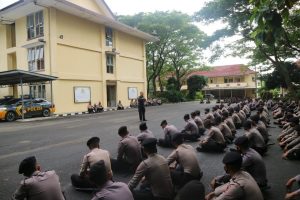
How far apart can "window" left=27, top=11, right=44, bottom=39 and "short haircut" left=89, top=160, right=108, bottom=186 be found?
988 inches

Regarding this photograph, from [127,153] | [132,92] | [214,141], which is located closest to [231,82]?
[132,92]

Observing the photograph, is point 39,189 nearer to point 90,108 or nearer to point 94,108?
point 90,108

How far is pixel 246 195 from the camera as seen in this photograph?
359cm

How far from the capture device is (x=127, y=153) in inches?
271

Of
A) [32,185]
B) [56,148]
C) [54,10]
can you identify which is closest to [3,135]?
[56,148]

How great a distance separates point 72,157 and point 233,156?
6.41 m

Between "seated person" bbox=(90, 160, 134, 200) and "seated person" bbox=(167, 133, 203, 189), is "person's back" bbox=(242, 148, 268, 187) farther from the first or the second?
"seated person" bbox=(90, 160, 134, 200)

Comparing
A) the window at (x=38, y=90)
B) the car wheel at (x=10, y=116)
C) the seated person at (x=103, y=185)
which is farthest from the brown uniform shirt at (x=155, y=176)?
the window at (x=38, y=90)

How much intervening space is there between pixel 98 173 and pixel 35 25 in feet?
86.3

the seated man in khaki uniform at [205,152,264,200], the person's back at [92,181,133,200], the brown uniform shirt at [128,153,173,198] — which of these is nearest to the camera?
the person's back at [92,181,133,200]

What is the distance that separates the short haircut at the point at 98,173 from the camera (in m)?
3.24

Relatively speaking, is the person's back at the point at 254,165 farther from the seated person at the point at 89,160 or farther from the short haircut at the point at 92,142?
the short haircut at the point at 92,142

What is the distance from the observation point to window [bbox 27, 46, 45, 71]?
26.1m

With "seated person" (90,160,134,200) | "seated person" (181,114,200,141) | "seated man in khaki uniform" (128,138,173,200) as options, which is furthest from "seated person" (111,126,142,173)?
"seated person" (181,114,200,141)
